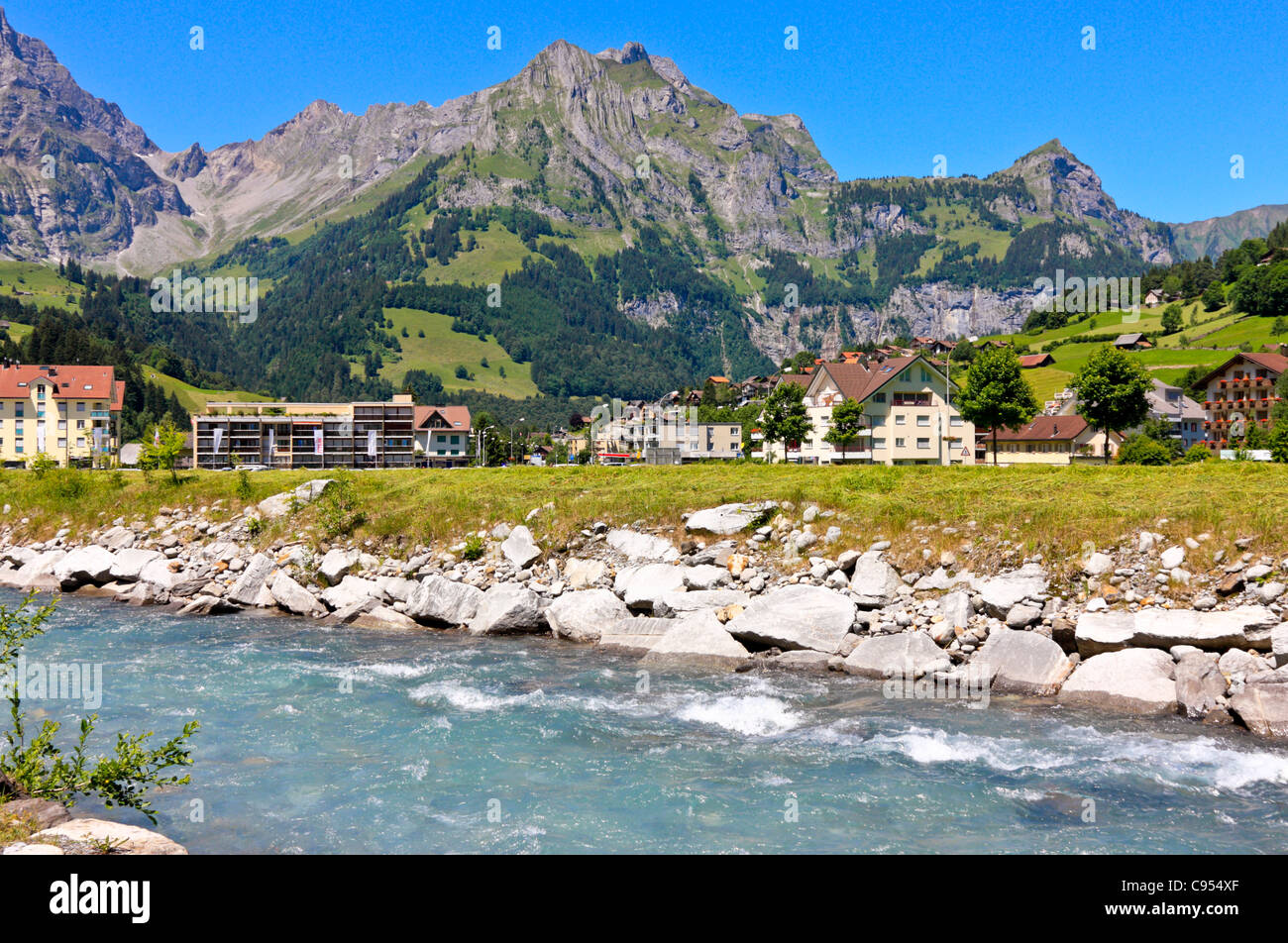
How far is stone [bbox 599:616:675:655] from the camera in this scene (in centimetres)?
2898

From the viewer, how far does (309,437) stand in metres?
152

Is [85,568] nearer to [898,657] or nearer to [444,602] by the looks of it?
[444,602]

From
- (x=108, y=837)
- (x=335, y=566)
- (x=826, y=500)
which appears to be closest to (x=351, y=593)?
(x=335, y=566)

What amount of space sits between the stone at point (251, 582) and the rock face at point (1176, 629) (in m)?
34.4

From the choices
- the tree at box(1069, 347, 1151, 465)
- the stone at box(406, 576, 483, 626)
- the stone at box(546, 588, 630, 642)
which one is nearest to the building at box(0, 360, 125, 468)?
the stone at box(406, 576, 483, 626)

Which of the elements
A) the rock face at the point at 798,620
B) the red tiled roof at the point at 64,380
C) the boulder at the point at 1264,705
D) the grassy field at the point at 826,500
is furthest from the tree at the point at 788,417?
the red tiled roof at the point at 64,380

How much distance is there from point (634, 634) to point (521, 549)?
919 centimetres

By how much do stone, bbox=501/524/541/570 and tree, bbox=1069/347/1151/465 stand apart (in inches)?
2555

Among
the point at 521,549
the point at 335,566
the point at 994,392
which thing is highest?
the point at 994,392

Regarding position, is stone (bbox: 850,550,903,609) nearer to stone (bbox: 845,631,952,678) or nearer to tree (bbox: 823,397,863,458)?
stone (bbox: 845,631,952,678)

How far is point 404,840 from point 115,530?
4467 centimetres

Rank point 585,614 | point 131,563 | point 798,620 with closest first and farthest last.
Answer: point 798,620
point 585,614
point 131,563
